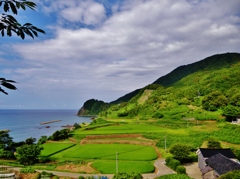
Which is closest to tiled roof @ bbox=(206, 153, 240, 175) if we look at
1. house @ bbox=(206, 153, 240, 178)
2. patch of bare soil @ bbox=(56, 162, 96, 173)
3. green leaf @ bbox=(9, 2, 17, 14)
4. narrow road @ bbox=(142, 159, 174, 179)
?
house @ bbox=(206, 153, 240, 178)

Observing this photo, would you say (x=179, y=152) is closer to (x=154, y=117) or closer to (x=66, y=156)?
(x=66, y=156)

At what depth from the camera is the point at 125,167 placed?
27969mm

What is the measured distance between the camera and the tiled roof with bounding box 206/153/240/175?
21591mm

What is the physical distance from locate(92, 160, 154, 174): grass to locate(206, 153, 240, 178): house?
722 centimetres

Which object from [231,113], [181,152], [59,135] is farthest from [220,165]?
[231,113]

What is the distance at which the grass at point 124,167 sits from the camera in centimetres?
2679

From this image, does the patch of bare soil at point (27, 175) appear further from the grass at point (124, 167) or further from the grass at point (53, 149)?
the grass at point (53, 149)

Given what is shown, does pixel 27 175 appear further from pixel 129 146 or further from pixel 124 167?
pixel 129 146

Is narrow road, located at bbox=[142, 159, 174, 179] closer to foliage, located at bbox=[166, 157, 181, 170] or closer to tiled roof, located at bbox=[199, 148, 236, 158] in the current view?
foliage, located at bbox=[166, 157, 181, 170]

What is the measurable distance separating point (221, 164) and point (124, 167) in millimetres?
11509

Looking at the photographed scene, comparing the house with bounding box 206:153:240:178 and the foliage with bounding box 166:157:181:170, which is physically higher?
the house with bounding box 206:153:240:178

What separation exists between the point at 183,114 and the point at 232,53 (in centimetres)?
13068

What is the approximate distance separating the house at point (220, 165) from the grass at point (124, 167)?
7.22 metres

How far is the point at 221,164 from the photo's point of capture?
923 inches
